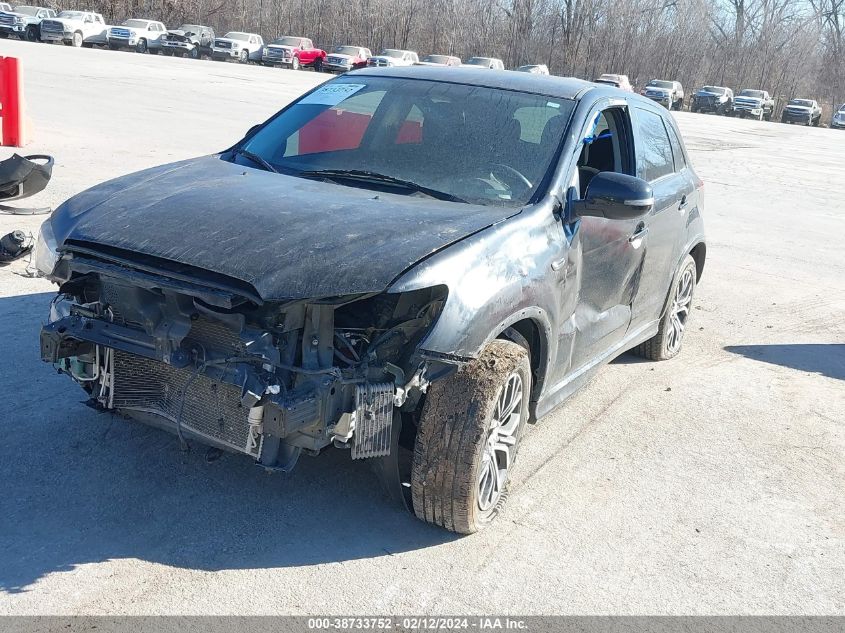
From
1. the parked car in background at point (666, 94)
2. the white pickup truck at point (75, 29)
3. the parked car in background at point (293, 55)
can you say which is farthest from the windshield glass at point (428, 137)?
the parked car in background at point (293, 55)

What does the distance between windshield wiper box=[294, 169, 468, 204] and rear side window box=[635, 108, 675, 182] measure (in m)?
1.58

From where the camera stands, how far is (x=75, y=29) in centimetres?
4456

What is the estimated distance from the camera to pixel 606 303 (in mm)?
4961

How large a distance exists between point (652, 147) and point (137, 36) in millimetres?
45839

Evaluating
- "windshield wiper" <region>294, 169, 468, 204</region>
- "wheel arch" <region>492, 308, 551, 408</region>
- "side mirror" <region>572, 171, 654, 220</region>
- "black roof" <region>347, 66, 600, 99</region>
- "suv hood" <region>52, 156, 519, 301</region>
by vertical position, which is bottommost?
"wheel arch" <region>492, 308, 551, 408</region>

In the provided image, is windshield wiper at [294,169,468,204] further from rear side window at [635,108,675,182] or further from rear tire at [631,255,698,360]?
rear tire at [631,255,698,360]

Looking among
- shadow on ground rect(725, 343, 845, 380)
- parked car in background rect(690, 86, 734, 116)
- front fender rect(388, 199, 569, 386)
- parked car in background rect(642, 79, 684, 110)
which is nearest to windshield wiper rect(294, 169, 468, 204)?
front fender rect(388, 199, 569, 386)

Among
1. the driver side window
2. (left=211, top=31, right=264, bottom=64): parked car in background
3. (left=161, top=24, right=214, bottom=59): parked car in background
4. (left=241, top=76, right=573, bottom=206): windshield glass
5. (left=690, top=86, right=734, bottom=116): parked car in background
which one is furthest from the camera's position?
(left=690, top=86, right=734, bottom=116): parked car in background

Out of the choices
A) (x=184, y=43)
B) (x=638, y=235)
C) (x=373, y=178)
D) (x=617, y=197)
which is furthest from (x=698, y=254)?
(x=184, y=43)

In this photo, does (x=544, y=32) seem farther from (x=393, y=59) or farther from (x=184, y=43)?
(x=184, y=43)

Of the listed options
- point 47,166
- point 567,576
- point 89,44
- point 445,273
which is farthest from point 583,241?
point 89,44

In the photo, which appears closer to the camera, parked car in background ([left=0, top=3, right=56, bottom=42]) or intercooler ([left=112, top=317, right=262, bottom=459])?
intercooler ([left=112, top=317, right=262, bottom=459])

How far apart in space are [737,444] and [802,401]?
115 cm

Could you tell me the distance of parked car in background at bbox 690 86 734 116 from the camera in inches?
2000
